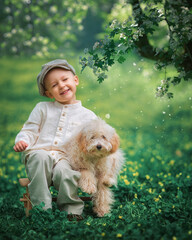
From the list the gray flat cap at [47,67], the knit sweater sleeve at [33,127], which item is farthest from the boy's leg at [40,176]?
the gray flat cap at [47,67]

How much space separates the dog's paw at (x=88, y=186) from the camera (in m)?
2.69

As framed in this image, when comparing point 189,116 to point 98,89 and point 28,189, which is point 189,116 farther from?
point 28,189

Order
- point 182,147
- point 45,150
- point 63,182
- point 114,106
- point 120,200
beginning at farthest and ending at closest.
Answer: point 114,106
point 182,147
point 120,200
point 45,150
point 63,182

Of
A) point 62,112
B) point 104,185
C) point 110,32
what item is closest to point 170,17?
point 110,32

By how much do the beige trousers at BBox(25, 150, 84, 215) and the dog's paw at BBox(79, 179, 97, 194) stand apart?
6cm

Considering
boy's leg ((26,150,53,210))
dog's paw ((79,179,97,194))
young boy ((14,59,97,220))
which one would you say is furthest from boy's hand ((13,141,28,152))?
dog's paw ((79,179,97,194))

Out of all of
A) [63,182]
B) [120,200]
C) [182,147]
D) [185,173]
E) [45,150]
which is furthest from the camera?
[182,147]

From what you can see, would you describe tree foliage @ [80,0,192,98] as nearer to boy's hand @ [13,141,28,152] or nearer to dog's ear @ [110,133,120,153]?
dog's ear @ [110,133,120,153]

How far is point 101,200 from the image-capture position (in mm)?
2914

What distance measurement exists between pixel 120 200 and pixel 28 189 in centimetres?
127

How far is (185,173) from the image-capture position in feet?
13.7

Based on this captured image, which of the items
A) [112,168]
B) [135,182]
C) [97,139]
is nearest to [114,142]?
[97,139]

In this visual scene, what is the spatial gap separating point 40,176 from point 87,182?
1.39 ft

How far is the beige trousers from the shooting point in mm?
2677
